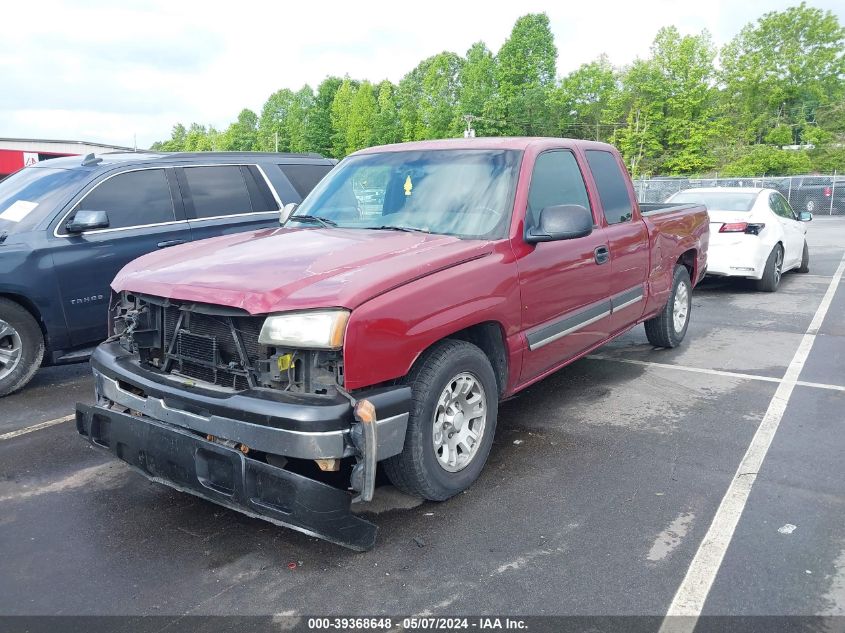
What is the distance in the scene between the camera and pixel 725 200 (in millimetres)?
11016

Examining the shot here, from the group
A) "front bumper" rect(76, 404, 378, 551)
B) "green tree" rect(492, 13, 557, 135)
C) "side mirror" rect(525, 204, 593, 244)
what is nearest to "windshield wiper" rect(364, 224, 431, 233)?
"side mirror" rect(525, 204, 593, 244)

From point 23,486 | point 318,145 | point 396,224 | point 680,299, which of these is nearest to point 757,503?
point 396,224

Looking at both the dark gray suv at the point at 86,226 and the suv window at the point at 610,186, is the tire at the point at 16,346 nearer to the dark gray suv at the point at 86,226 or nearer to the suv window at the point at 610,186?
the dark gray suv at the point at 86,226

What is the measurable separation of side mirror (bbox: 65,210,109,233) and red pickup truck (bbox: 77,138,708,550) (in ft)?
6.11

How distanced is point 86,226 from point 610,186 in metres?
4.25

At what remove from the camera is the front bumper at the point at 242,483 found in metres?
2.96

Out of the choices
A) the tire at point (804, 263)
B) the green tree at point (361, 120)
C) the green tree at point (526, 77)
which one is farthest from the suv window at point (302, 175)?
the green tree at point (361, 120)

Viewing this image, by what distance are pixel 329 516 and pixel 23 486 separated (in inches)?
86.5

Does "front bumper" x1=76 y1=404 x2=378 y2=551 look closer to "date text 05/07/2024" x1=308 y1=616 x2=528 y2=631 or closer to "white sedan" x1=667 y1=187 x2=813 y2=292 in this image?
"date text 05/07/2024" x1=308 y1=616 x2=528 y2=631

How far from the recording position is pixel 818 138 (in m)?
51.4

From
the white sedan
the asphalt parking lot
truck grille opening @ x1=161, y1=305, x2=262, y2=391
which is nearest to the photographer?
the asphalt parking lot

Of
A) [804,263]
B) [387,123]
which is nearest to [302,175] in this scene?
[804,263]

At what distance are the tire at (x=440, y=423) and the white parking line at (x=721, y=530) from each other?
4.01ft

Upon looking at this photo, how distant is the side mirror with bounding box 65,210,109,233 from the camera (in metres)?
5.70
